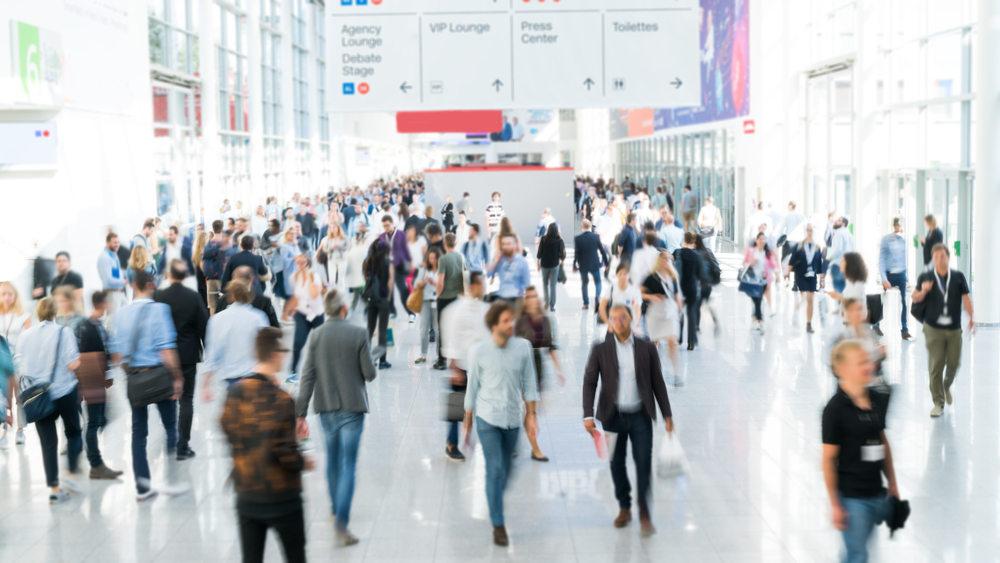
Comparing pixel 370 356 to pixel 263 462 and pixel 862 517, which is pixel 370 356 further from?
pixel 862 517

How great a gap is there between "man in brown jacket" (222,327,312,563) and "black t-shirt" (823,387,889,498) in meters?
2.44

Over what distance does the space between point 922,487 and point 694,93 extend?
28.7 ft

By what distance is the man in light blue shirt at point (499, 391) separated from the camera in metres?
5.80

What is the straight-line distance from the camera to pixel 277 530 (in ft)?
14.4

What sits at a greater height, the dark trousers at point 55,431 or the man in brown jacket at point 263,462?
the man in brown jacket at point 263,462

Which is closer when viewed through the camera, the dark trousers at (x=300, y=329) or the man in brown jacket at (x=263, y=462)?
the man in brown jacket at (x=263, y=462)

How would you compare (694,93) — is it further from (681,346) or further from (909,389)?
(909,389)

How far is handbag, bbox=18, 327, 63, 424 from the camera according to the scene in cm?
669

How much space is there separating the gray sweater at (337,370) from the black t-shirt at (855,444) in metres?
2.76

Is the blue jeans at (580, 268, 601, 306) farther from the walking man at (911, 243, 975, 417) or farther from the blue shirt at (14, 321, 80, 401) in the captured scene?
the blue shirt at (14, 321, 80, 401)

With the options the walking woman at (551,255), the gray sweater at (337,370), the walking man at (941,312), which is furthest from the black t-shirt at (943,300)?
the walking woman at (551,255)

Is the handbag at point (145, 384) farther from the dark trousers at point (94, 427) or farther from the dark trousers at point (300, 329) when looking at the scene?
the dark trousers at point (300, 329)

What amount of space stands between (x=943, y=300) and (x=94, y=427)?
7.19 metres

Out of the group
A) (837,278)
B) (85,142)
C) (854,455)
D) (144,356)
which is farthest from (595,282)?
(854,455)
